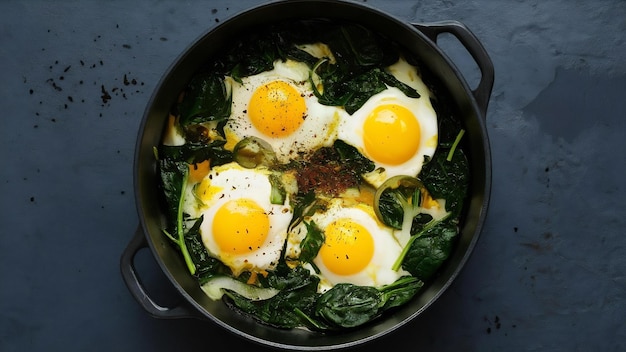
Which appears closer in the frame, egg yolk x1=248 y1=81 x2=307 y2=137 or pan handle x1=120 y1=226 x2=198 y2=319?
pan handle x1=120 y1=226 x2=198 y2=319

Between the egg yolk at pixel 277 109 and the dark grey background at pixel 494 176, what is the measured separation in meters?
0.49

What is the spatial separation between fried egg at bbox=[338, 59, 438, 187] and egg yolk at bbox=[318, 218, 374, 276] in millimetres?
248

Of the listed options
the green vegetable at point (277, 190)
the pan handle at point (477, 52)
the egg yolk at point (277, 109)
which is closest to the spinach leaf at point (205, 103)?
the egg yolk at point (277, 109)

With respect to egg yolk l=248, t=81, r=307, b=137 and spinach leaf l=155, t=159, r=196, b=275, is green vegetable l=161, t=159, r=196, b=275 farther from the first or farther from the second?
egg yolk l=248, t=81, r=307, b=137

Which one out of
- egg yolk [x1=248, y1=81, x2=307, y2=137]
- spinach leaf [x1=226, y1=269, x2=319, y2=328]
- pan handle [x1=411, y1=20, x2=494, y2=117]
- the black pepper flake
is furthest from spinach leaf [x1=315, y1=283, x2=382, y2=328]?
the black pepper flake

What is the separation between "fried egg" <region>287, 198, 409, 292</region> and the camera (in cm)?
335

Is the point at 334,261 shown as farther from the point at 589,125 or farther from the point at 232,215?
the point at 589,125

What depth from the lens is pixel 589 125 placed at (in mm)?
3635

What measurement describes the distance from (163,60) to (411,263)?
5.01ft

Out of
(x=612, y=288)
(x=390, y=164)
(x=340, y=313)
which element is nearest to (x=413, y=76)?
(x=390, y=164)

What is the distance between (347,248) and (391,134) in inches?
21.3

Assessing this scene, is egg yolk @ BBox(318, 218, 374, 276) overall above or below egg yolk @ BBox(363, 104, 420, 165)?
below

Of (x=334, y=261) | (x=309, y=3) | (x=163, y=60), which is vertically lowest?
(x=334, y=261)

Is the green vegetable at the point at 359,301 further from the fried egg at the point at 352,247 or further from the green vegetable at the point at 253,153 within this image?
the green vegetable at the point at 253,153
